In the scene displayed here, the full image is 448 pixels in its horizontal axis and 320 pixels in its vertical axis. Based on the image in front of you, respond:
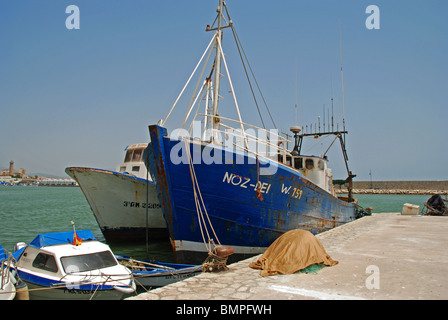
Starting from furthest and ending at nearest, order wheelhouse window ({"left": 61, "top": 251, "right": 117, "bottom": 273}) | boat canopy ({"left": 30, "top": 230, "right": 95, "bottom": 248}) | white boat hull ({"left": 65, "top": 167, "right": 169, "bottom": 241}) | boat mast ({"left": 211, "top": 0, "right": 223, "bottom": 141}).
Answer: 1. white boat hull ({"left": 65, "top": 167, "right": 169, "bottom": 241})
2. boat mast ({"left": 211, "top": 0, "right": 223, "bottom": 141})
3. boat canopy ({"left": 30, "top": 230, "right": 95, "bottom": 248})
4. wheelhouse window ({"left": 61, "top": 251, "right": 117, "bottom": 273})

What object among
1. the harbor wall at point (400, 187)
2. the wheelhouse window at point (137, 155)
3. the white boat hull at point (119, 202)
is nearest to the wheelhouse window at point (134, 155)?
the wheelhouse window at point (137, 155)

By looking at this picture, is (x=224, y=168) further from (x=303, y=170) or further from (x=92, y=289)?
(x=303, y=170)

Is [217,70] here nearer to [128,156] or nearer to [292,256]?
[292,256]

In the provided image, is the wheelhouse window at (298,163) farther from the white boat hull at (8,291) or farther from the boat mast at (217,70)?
the white boat hull at (8,291)

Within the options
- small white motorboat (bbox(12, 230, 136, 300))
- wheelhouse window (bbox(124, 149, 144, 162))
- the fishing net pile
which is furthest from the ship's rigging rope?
wheelhouse window (bbox(124, 149, 144, 162))

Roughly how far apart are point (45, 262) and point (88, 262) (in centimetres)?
102

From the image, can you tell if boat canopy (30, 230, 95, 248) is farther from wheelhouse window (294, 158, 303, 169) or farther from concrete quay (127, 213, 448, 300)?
wheelhouse window (294, 158, 303, 169)

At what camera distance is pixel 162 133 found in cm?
881

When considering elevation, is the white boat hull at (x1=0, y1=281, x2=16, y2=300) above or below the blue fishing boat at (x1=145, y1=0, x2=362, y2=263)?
below

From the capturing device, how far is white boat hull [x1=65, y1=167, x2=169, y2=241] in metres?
13.9

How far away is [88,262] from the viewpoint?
290 inches

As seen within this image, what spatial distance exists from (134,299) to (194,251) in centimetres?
433

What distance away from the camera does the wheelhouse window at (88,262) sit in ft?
23.4

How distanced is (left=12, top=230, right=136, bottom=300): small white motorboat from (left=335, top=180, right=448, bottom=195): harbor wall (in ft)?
290
